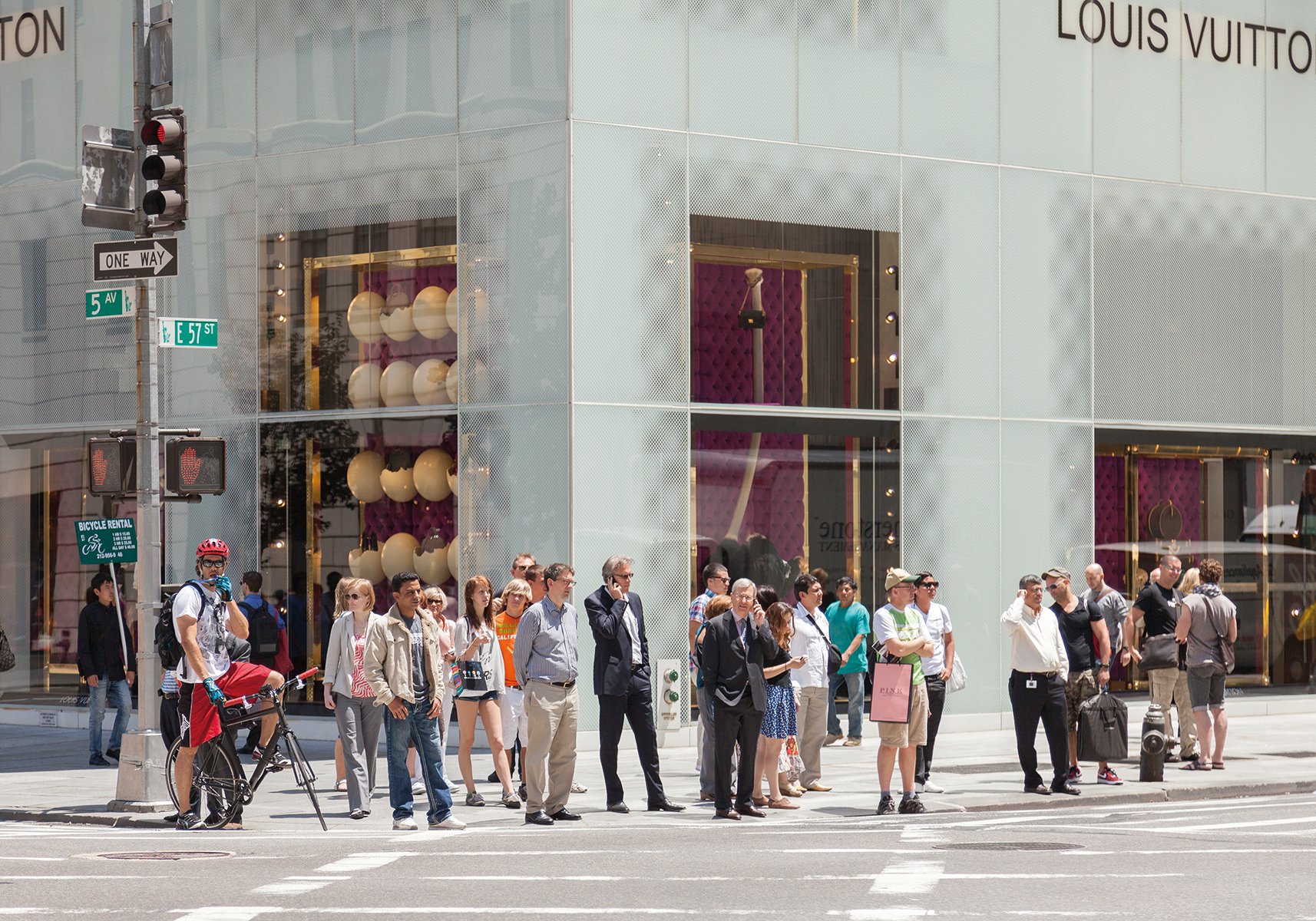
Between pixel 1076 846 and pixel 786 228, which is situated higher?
pixel 786 228

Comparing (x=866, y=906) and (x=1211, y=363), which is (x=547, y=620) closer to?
(x=866, y=906)

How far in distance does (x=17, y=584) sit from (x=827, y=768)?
40.0ft

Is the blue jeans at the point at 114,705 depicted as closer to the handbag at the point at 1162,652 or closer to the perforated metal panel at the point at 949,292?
the perforated metal panel at the point at 949,292

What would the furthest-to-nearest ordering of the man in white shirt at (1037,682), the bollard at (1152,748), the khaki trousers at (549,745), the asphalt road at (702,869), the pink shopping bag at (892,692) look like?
the bollard at (1152,748), the man in white shirt at (1037,682), the pink shopping bag at (892,692), the khaki trousers at (549,745), the asphalt road at (702,869)

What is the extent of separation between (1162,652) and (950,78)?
27.0 ft

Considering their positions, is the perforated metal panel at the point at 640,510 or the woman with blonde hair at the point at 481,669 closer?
the woman with blonde hair at the point at 481,669

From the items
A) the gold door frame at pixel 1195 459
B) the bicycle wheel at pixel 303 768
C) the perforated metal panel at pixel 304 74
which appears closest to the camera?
the bicycle wheel at pixel 303 768

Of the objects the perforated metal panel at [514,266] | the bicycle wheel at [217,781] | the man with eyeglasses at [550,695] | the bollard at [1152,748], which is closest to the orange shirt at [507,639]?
the man with eyeglasses at [550,695]

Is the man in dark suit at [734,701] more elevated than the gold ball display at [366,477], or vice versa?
the gold ball display at [366,477]

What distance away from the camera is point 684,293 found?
20.4m

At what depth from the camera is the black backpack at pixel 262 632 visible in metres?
19.9

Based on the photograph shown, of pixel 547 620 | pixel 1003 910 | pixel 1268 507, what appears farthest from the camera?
pixel 1268 507

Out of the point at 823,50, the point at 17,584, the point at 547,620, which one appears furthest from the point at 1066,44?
the point at 17,584

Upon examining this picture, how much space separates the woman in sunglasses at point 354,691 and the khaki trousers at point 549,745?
1.31m
